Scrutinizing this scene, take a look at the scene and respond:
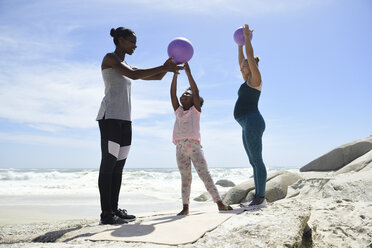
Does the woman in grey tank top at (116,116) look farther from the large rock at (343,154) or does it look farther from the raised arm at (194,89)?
the large rock at (343,154)

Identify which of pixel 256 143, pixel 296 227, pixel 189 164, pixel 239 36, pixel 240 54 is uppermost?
pixel 239 36

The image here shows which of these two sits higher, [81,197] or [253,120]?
[253,120]

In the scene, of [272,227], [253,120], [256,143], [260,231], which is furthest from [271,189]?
[260,231]

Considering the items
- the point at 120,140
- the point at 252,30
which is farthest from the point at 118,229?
the point at 252,30

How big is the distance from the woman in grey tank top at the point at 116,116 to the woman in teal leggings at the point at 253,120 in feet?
3.42

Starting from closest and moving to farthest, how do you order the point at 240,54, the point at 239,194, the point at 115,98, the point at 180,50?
1. the point at 115,98
2. the point at 180,50
3. the point at 240,54
4. the point at 239,194

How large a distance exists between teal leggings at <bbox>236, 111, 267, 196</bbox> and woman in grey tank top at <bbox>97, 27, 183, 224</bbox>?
1.19 metres

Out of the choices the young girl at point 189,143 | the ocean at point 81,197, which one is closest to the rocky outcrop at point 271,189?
the ocean at point 81,197

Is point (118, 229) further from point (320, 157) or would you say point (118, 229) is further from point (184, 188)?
point (320, 157)

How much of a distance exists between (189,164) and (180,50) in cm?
148

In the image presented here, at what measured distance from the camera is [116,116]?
142 inches

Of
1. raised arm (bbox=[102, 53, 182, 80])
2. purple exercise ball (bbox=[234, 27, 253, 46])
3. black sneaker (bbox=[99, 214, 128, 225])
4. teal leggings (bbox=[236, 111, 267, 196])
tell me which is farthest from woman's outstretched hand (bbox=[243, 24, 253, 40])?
black sneaker (bbox=[99, 214, 128, 225])

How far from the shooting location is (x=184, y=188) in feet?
13.5

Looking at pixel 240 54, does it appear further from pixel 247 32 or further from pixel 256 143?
pixel 256 143
